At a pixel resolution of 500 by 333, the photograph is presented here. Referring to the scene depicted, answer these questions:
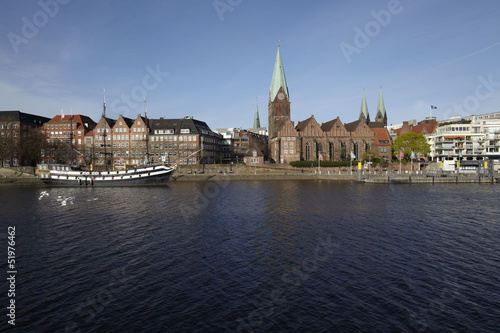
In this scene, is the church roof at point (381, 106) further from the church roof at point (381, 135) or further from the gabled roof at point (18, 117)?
the gabled roof at point (18, 117)

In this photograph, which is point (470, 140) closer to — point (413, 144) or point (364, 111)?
point (413, 144)

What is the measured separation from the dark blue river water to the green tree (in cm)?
8182

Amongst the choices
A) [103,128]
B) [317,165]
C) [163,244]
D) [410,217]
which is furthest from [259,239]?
[103,128]

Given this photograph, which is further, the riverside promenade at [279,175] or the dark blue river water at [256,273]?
the riverside promenade at [279,175]

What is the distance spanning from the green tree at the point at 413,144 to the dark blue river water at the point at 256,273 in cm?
8182

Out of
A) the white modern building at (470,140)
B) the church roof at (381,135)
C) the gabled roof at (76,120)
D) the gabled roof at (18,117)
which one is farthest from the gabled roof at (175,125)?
the white modern building at (470,140)

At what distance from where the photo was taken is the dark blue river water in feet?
45.6

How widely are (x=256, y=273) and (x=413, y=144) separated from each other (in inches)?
4243

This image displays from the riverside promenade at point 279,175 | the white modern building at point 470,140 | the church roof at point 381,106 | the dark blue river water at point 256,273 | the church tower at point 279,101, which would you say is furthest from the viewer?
the church roof at point 381,106

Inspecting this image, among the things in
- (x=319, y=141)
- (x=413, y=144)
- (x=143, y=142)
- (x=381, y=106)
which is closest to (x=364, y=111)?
(x=381, y=106)

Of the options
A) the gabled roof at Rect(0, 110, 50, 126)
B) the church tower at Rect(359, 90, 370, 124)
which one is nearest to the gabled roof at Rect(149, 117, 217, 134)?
the gabled roof at Rect(0, 110, 50, 126)

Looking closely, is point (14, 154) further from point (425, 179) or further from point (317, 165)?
point (425, 179)

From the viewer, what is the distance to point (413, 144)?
111 m

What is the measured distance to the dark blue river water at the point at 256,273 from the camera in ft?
45.6
